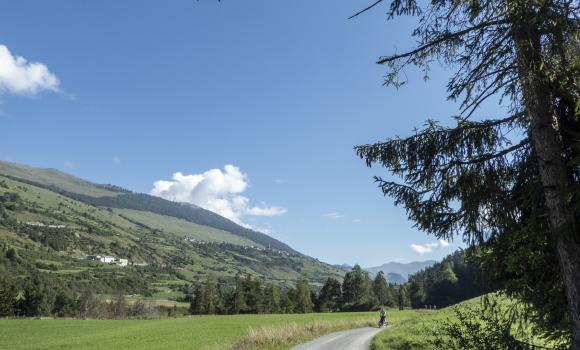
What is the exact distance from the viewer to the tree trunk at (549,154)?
580cm

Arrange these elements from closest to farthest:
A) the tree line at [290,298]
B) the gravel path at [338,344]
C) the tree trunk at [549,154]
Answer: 1. the tree trunk at [549,154]
2. the gravel path at [338,344]
3. the tree line at [290,298]

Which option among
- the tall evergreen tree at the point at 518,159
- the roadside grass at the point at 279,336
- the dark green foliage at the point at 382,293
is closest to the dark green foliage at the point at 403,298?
the dark green foliage at the point at 382,293

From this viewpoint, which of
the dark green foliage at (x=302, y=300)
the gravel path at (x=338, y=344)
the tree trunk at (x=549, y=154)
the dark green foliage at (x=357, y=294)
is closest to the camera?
the tree trunk at (x=549, y=154)

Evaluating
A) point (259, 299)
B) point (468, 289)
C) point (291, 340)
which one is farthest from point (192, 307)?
point (291, 340)

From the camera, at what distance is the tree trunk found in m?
5.80

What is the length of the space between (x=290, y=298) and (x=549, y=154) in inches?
4002

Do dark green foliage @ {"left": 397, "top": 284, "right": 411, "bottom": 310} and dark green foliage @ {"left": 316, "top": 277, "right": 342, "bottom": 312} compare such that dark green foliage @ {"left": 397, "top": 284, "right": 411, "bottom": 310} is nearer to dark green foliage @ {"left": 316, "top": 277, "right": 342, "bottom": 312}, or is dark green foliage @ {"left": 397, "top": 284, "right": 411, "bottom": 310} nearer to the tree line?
the tree line

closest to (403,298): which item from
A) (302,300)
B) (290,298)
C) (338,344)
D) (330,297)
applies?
(330,297)

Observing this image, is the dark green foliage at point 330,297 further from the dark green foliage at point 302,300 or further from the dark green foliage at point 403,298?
the dark green foliage at point 403,298

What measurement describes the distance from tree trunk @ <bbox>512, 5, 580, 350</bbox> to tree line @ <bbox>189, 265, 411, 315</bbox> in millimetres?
97207

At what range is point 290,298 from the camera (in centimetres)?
10319

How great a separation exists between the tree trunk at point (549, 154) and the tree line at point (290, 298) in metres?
97.2

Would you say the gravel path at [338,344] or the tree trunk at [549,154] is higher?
the tree trunk at [549,154]

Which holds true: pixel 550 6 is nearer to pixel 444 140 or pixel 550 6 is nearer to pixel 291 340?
pixel 444 140
